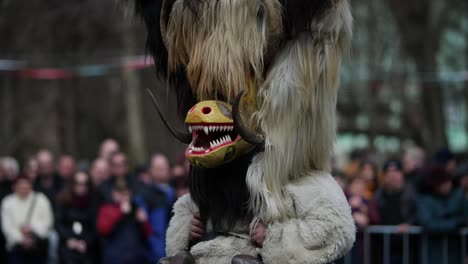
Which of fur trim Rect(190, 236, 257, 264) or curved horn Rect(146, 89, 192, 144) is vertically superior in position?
curved horn Rect(146, 89, 192, 144)

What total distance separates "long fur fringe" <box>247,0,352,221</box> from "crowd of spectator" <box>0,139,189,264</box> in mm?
4334

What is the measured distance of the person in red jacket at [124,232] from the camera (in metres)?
8.90

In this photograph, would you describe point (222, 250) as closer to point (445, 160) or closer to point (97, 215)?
point (97, 215)

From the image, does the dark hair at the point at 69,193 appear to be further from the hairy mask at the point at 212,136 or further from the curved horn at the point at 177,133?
the hairy mask at the point at 212,136

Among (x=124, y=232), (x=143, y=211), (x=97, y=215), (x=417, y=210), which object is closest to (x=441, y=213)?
(x=417, y=210)

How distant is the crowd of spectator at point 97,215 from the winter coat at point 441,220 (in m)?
2.39

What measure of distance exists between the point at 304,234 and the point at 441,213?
466 centimetres

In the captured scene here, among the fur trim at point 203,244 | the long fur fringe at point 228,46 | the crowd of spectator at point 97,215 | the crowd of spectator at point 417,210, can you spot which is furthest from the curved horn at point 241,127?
the crowd of spectator at point 97,215

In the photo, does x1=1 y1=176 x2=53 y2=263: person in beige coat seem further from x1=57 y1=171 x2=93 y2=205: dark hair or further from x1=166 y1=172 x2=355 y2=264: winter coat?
x1=166 y1=172 x2=355 y2=264: winter coat

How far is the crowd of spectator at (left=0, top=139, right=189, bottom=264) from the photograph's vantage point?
29.3ft

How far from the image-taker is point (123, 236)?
351 inches

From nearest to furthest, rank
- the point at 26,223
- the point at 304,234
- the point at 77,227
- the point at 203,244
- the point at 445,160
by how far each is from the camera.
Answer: the point at 304,234 < the point at 203,244 < the point at 77,227 < the point at 445,160 < the point at 26,223

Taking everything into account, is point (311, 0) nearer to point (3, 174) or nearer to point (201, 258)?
point (201, 258)

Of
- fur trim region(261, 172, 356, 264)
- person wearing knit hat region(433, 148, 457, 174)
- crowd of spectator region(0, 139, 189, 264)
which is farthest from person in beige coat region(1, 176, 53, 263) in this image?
fur trim region(261, 172, 356, 264)
